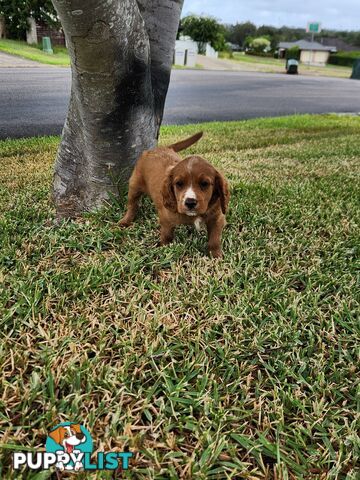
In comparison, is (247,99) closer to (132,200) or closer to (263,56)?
(132,200)

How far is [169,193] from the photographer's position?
2828 mm

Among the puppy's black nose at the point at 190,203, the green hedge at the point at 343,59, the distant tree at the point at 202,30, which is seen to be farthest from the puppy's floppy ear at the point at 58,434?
the green hedge at the point at 343,59

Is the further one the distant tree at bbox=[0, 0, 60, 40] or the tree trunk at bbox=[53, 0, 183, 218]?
the distant tree at bbox=[0, 0, 60, 40]

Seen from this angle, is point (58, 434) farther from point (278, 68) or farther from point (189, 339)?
point (278, 68)

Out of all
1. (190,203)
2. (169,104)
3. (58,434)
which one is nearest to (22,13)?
(169,104)

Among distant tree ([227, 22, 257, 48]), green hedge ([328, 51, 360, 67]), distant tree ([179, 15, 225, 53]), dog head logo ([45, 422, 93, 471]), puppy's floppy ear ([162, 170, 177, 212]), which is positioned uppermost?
distant tree ([227, 22, 257, 48])

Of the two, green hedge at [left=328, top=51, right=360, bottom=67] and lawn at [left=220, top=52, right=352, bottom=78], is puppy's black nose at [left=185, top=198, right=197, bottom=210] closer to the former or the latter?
lawn at [left=220, top=52, right=352, bottom=78]

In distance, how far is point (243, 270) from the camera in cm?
292

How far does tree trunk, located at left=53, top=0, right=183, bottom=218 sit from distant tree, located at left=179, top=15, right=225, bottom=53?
49.0m

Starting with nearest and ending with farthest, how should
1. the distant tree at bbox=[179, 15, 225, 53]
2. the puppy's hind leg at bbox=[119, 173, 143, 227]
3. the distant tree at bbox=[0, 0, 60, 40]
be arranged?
the puppy's hind leg at bbox=[119, 173, 143, 227] < the distant tree at bbox=[0, 0, 60, 40] < the distant tree at bbox=[179, 15, 225, 53]

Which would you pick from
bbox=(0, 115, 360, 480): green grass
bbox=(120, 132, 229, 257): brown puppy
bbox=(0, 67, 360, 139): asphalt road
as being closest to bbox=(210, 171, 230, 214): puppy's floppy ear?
bbox=(120, 132, 229, 257): brown puppy

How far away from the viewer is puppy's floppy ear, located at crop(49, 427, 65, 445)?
1.66 m

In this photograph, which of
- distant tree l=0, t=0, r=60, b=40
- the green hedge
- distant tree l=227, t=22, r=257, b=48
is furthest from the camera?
distant tree l=227, t=22, r=257, b=48

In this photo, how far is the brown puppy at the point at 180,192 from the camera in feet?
8.80
